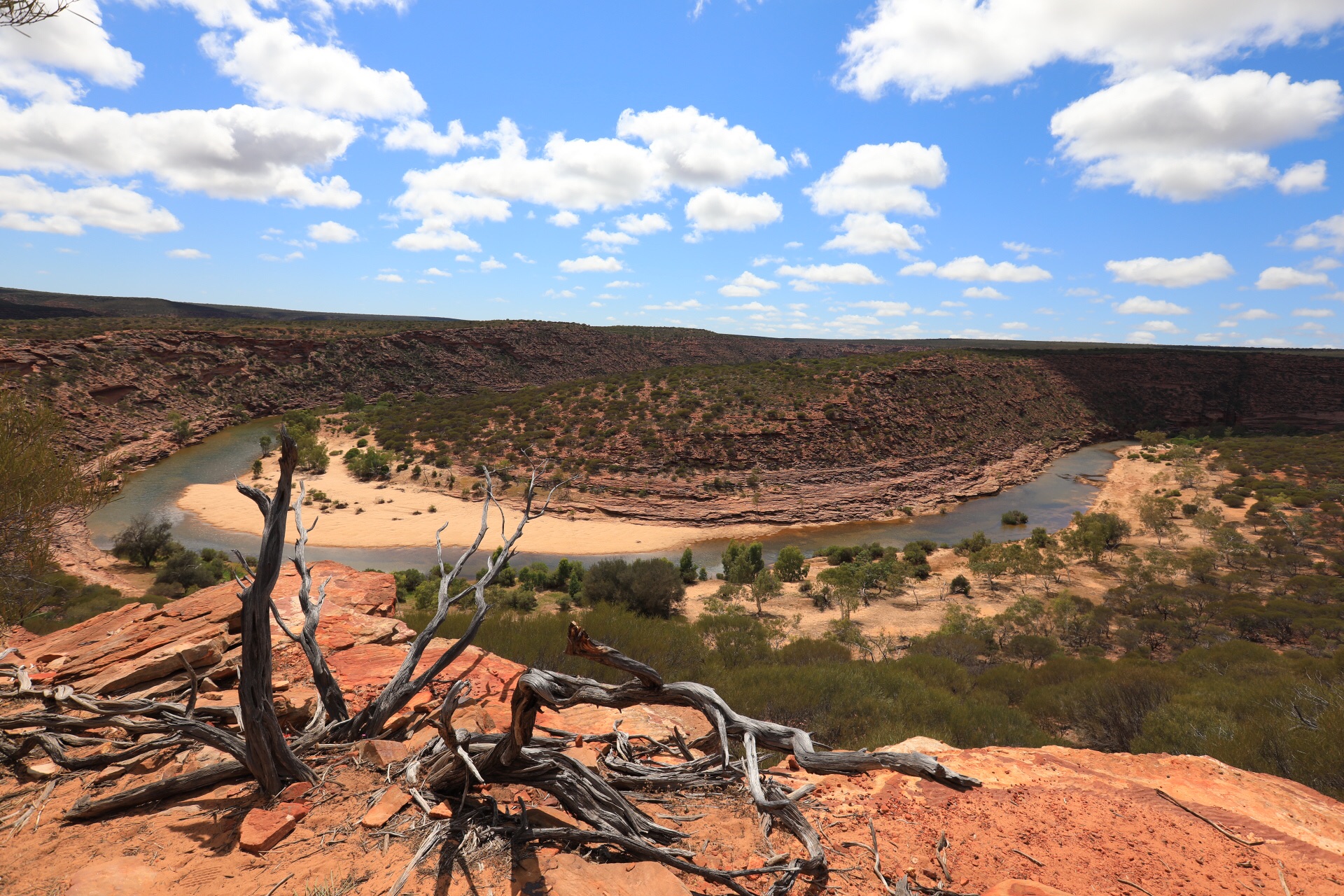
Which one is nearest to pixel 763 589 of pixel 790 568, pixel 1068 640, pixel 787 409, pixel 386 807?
pixel 790 568

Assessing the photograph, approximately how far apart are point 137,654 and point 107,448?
42.5m

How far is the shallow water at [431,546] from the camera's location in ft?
83.4

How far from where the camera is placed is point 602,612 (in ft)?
42.9

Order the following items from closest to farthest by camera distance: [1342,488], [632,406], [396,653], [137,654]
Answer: [137,654]
[396,653]
[1342,488]
[632,406]

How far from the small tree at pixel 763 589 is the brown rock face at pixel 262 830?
16530mm

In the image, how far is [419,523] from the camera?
95.7 ft

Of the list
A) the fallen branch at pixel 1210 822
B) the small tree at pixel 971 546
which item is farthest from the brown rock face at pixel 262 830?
the small tree at pixel 971 546

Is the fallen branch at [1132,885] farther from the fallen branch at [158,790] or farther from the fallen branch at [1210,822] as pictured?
the fallen branch at [158,790]

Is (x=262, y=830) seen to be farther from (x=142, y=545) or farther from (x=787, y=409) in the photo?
(x=787, y=409)

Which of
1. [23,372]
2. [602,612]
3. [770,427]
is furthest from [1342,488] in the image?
[23,372]

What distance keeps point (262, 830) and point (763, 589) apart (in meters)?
17.4

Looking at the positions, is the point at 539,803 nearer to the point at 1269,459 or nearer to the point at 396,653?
the point at 396,653

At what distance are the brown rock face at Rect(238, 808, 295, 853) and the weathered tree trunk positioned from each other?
0.31 meters

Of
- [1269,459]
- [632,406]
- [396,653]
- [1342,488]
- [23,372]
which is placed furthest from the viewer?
[632,406]
